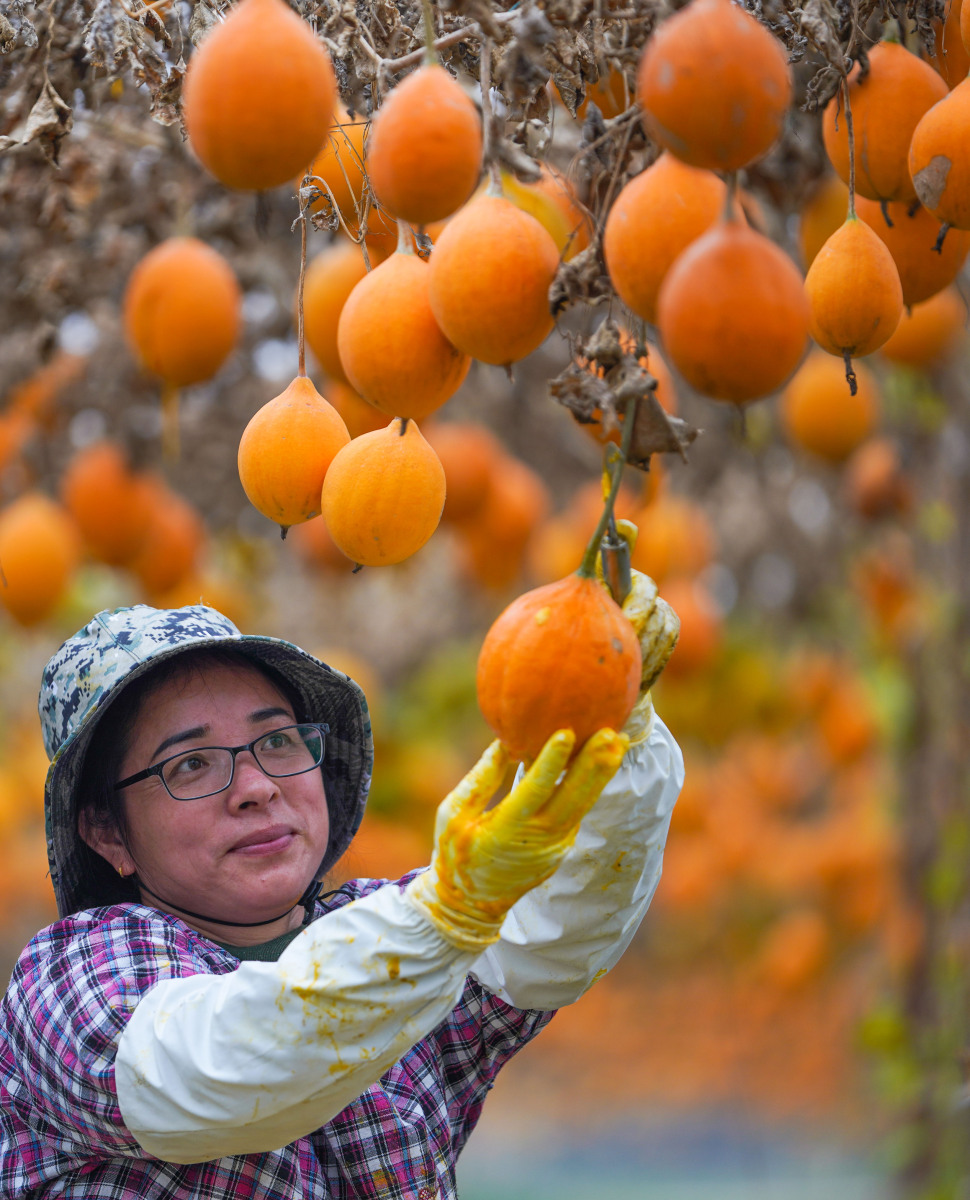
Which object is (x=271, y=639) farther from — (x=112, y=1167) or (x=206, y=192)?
(x=206, y=192)

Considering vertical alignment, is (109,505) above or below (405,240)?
above

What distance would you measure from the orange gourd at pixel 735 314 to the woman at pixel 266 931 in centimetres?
33

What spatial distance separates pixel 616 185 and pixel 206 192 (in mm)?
1956

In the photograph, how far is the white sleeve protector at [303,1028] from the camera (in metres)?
1.21

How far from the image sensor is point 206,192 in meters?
2.85

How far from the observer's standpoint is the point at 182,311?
2.66m

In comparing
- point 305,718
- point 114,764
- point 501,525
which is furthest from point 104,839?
point 501,525

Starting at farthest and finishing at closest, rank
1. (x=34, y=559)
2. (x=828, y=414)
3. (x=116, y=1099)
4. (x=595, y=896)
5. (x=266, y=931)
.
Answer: (x=34, y=559), (x=828, y=414), (x=266, y=931), (x=595, y=896), (x=116, y=1099)

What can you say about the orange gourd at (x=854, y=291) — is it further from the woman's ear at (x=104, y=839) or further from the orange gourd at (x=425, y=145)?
the woman's ear at (x=104, y=839)

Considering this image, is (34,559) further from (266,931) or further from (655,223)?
(655,223)

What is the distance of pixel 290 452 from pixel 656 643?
1.46ft

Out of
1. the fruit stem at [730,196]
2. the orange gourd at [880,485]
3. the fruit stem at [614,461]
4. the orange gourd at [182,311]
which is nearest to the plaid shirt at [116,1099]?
the fruit stem at [614,461]

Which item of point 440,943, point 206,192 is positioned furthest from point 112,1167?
point 206,192

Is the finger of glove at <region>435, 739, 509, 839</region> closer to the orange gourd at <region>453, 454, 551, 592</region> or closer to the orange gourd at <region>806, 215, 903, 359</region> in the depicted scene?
the orange gourd at <region>806, 215, 903, 359</region>
